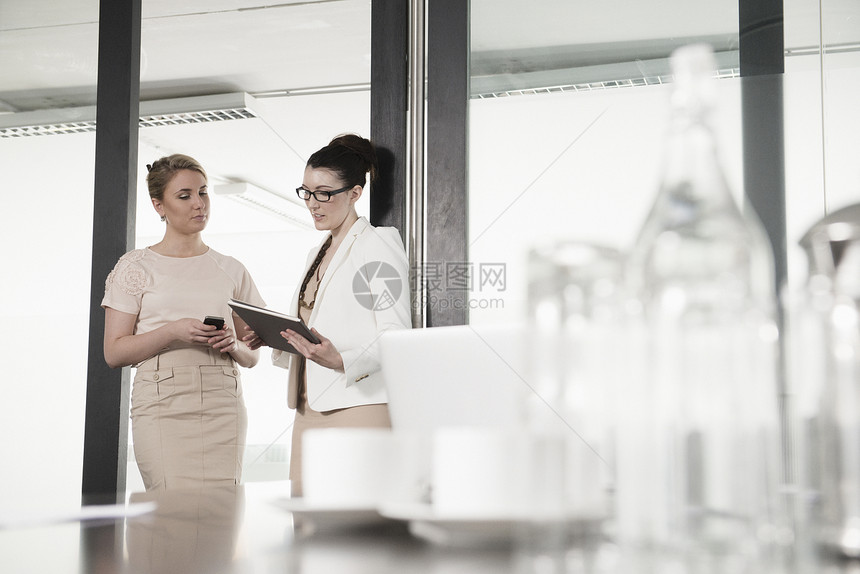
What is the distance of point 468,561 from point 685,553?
0.63ft

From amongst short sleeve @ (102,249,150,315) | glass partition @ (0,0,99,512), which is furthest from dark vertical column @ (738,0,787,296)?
glass partition @ (0,0,99,512)

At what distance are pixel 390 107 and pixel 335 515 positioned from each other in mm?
2104

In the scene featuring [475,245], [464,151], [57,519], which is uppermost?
[464,151]

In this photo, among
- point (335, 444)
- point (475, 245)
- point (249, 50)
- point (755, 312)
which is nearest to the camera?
point (755, 312)

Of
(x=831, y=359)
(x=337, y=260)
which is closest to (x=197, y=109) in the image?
(x=337, y=260)

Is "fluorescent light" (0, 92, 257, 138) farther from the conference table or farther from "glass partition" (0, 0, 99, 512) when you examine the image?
the conference table

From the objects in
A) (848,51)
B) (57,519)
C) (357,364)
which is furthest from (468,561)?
(848,51)

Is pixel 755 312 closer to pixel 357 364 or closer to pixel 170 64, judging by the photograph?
pixel 357 364

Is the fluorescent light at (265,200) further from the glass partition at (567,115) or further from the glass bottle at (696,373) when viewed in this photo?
the glass bottle at (696,373)

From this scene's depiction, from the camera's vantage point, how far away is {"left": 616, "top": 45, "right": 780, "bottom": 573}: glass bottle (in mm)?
360

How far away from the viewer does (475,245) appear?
2508 mm

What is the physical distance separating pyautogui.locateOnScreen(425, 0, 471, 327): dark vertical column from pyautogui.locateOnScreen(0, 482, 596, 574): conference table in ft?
5.65

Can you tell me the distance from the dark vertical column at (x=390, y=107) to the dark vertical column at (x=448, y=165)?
93 millimetres

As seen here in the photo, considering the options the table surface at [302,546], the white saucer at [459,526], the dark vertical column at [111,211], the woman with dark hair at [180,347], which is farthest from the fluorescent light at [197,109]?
the white saucer at [459,526]
